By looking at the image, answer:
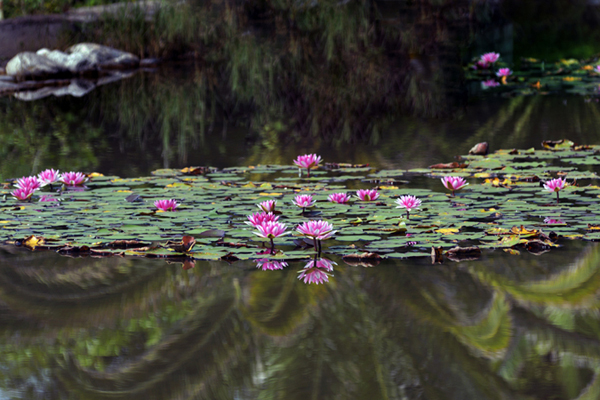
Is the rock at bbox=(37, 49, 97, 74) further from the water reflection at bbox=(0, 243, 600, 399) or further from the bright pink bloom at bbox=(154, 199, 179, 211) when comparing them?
the water reflection at bbox=(0, 243, 600, 399)

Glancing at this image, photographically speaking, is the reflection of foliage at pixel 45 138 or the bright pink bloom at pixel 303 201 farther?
the reflection of foliage at pixel 45 138

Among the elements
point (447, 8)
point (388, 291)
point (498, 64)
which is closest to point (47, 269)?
point (388, 291)

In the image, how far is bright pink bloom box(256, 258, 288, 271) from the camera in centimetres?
220

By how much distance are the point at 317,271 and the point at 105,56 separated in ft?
24.8

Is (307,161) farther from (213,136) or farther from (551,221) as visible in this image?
(213,136)

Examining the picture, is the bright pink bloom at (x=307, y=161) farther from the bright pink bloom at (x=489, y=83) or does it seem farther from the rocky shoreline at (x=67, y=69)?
the rocky shoreline at (x=67, y=69)

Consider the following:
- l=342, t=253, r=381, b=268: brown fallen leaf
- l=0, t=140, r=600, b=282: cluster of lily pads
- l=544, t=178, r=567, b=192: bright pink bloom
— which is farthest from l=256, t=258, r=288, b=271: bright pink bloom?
l=544, t=178, r=567, b=192: bright pink bloom

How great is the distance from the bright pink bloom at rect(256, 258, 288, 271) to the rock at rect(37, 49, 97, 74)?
23.4 ft

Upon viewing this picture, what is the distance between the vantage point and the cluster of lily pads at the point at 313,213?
2297 millimetres

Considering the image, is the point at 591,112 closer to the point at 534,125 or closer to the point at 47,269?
the point at 534,125

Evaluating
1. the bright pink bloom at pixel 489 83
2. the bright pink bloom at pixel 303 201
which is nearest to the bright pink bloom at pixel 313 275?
the bright pink bloom at pixel 303 201

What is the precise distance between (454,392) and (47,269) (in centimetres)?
129

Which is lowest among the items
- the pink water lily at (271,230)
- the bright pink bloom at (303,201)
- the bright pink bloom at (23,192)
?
the pink water lily at (271,230)

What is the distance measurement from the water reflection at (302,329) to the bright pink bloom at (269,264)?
0.03 metres
